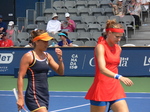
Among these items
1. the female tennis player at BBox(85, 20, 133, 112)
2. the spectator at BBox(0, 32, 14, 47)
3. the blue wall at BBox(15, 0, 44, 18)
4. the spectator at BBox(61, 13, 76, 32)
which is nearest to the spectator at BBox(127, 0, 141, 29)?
the spectator at BBox(61, 13, 76, 32)

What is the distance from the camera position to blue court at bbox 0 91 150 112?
10023mm

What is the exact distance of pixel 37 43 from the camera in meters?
6.29

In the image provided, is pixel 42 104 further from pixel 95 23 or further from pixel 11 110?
pixel 95 23

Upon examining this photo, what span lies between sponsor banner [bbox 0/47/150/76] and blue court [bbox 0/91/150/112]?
3949 mm

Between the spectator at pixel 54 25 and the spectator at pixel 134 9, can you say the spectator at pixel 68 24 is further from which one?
the spectator at pixel 134 9

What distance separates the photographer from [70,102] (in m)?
11.0

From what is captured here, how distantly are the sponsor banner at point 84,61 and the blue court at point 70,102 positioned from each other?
13.0 ft

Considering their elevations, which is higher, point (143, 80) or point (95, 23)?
point (95, 23)

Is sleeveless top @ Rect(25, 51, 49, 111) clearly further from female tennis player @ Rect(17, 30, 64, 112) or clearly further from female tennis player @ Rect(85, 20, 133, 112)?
female tennis player @ Rect(85, 20, 133, 112)

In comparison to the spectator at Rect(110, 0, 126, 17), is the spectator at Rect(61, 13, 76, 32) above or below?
below

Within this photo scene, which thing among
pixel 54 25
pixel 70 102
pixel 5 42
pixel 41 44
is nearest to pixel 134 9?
pixel 54 25

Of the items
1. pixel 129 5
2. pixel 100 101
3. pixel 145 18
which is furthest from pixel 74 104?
pixel 145 18

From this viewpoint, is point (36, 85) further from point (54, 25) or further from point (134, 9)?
point (134, 9)

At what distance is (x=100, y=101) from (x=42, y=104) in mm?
815
